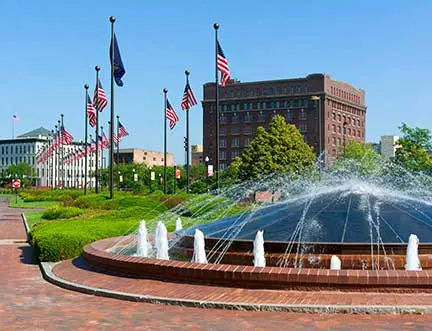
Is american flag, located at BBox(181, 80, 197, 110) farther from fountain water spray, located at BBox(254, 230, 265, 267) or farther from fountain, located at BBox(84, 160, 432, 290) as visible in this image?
fountain water spray, located at BBox(254, 230, 265, 267)

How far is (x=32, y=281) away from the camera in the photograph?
43.4ft

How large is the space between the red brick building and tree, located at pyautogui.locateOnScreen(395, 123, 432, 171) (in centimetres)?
3943

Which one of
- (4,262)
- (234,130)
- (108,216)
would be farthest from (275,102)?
(4,262)

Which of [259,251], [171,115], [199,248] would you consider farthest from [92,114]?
[259,251]

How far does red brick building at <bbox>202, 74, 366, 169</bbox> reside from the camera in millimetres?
109875

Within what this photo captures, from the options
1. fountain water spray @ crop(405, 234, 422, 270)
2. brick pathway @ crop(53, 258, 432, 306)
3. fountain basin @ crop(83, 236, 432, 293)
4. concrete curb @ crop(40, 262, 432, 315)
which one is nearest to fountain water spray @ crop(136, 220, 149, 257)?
brick pathway @ crop(53, 258, 432, 306)

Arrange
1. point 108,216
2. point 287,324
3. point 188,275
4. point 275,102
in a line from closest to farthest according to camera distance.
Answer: point 287,324 → point 188,275 → point 108,216 → point 275,102

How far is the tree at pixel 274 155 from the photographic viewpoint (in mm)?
61469

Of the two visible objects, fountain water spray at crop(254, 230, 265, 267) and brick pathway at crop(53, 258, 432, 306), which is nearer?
brick pathway at crop(53, 258, 432, 306)

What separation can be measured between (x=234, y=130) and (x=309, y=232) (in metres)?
106

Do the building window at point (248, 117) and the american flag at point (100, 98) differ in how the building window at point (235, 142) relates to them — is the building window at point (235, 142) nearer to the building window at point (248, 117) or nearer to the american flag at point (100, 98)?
the building window at point (248, 117)

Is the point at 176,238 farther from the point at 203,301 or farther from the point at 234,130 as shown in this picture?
the point at 234,130

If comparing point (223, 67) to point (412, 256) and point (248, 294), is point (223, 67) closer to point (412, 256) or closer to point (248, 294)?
point (412, 256)

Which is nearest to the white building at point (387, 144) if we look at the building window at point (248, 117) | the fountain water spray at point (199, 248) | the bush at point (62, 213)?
the building window at point (248, 117)
